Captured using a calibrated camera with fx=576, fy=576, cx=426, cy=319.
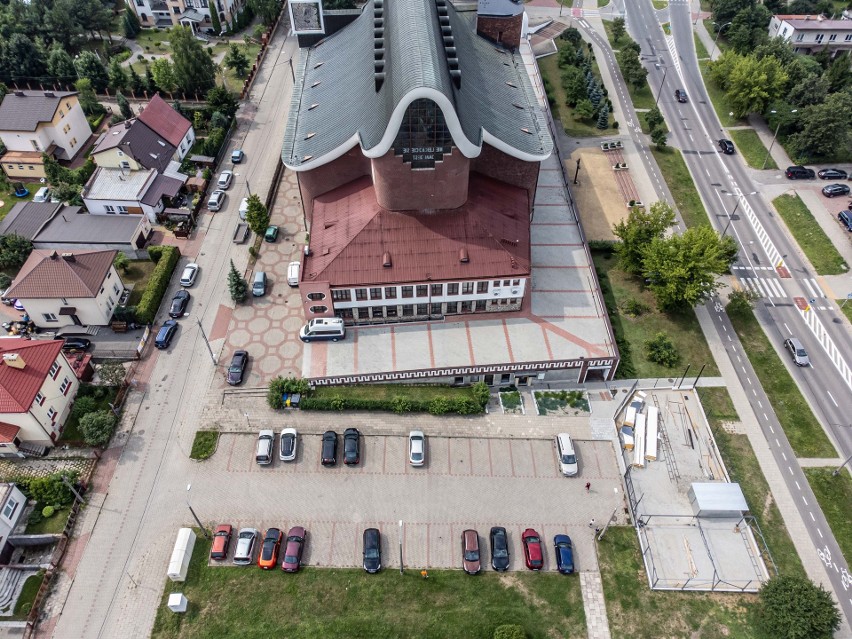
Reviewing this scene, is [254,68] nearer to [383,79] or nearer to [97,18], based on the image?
[97,18]

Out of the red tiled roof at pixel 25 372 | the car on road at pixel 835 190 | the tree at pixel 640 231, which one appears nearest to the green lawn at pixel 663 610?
the tree at pixel 640 231

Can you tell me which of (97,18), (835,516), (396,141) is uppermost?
(97,18)

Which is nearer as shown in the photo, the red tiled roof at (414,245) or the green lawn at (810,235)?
the red tiled roof at (414,245)

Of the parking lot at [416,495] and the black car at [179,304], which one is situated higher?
the black car at [179,304]

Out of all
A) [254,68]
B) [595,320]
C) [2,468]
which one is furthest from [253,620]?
[254,68]

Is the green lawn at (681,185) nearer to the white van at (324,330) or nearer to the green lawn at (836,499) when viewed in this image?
the green lawn at (836,499)

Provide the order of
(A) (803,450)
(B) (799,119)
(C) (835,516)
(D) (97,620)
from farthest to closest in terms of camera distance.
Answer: (B) (799,119) → (A) (803,450) → (C) (835,516) → (D) (97,620)
